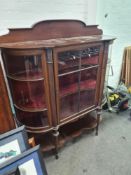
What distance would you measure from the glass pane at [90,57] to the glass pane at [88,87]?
Answer: 0.28 feet

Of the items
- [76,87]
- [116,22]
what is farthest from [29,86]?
[116,22]

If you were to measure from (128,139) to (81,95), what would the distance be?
851 mm

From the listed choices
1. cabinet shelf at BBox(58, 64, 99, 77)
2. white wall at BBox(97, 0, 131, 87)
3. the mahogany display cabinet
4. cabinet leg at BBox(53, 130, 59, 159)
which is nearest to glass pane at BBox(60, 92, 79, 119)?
the mahogany display cabinet

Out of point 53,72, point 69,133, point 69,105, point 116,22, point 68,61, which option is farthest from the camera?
point 116,22

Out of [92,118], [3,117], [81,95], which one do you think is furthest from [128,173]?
[3,117]

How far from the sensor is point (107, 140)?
1868mm

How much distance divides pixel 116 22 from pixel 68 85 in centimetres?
152

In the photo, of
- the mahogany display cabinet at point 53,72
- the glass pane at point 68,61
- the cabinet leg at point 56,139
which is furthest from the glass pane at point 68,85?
the cabinet leg at point 56,139

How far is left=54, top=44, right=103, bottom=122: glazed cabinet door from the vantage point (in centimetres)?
135

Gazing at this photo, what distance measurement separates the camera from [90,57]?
1.51 m

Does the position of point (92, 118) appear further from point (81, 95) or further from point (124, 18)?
point (124, 18)

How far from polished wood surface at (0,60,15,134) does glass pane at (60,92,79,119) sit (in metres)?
0.52

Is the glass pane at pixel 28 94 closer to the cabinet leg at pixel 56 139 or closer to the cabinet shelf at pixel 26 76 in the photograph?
the cabinet shelf at pixel 26 76

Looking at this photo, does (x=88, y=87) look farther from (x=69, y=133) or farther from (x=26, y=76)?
(x=26, y=76)
